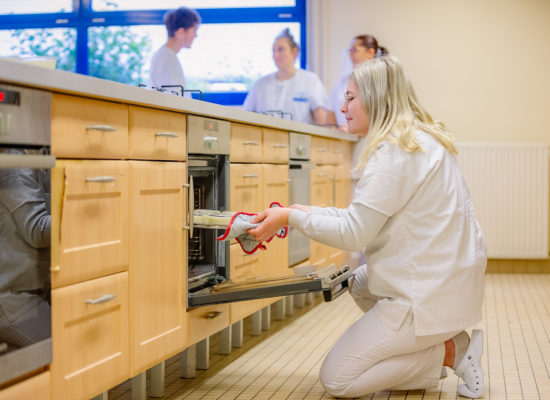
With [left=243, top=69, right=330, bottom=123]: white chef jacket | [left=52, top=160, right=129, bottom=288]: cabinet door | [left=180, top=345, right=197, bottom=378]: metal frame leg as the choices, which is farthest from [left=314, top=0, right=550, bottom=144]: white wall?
[left=52, top=160, right=129, bottom=288]: cabinet door

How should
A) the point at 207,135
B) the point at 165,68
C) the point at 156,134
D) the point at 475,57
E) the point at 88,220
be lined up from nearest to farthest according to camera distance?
the point at 88,220, the point at 156,134, the point at 207,135, the point at 165,68, the point at 475,57

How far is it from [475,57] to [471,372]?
335cm

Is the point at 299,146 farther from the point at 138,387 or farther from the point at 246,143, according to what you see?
the point at 138,387

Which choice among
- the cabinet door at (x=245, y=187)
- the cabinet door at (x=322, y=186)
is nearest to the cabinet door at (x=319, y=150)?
the cabinet door at (x=322, y=186)

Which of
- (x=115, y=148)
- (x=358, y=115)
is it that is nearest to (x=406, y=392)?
(x=358, y=115)

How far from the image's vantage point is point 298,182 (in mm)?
3334

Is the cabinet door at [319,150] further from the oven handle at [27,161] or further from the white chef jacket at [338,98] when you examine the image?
the oven handle at [27,161]

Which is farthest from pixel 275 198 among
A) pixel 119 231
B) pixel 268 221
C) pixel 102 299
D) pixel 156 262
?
pixel 102 299

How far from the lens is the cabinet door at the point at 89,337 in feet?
5.04

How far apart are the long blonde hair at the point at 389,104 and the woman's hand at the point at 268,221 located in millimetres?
275

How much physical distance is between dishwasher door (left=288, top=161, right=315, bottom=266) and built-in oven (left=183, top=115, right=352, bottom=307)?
71 cm

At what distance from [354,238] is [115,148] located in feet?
2.28

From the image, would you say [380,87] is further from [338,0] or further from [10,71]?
[338,0]

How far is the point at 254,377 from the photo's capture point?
2.38 metres
